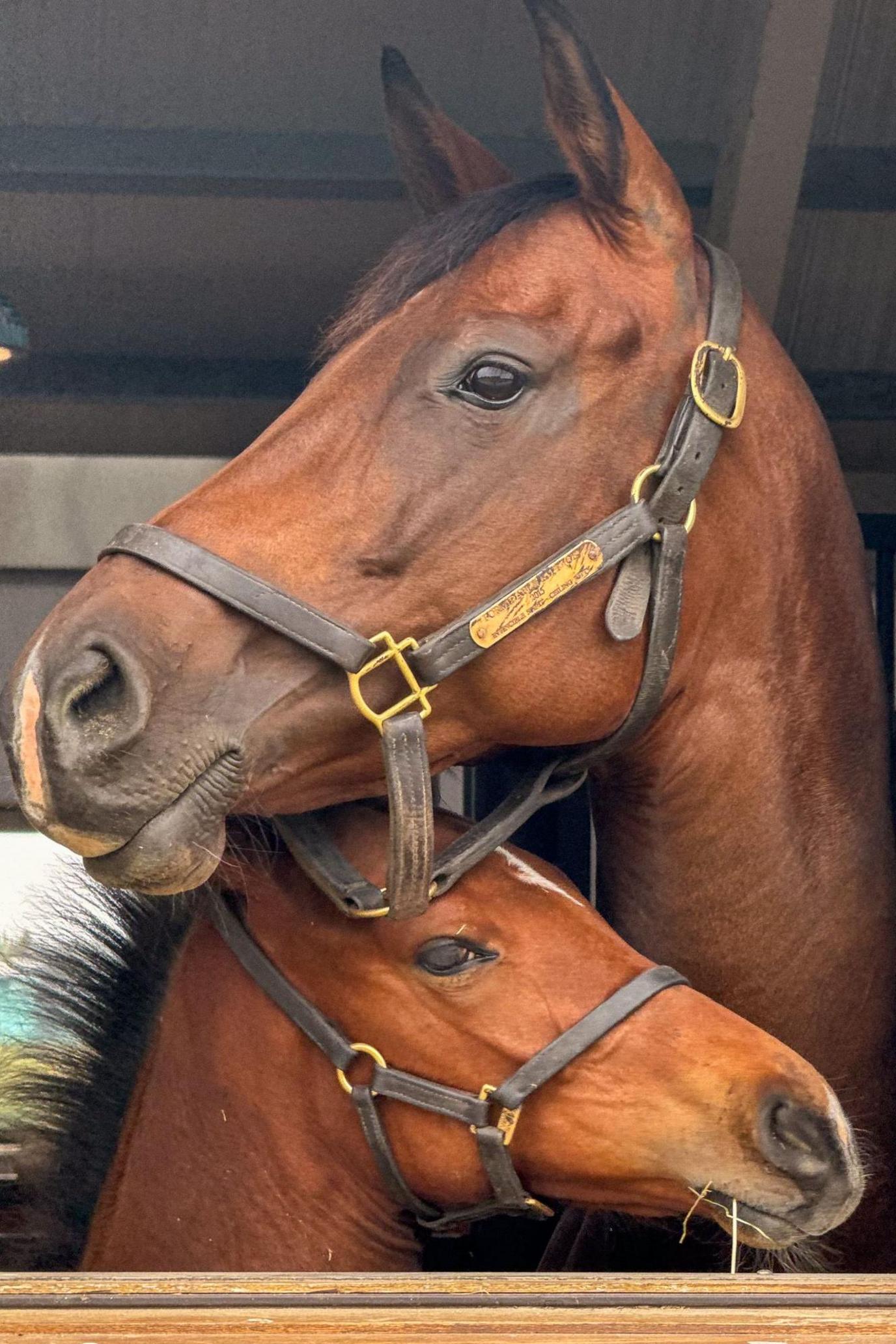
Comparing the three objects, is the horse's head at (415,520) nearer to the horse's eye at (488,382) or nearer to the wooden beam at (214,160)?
the horse's eye at (488,382)

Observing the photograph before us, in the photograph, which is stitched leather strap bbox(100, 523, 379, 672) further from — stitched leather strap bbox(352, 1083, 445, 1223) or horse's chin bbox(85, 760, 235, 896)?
stitched leather strap bbox(352, 1083, 445, 1223)

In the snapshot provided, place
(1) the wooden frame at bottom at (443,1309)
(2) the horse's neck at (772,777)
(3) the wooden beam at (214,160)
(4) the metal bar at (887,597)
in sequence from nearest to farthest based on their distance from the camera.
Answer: (1) the wooden frame at bottom at (443,1309) < (2) the horse's neck at (772,777) < (3) the wooden beam at (214,160) < (4) the metal bar at (887,597)

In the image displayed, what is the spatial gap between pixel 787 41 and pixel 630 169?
102 cm

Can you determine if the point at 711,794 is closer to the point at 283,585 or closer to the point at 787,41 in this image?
the point at 283,585

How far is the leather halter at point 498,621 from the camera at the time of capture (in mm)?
1965

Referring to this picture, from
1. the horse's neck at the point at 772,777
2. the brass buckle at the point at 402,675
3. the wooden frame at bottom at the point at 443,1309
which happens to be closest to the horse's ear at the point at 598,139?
the horse's neck at the point at 772,777

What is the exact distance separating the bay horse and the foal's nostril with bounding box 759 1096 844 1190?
1.41 ft

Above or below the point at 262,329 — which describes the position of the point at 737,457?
above

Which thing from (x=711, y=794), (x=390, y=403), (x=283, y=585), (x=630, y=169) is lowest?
(x=711, y=794)

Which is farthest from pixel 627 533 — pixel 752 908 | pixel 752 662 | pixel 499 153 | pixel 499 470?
pixel 499 153

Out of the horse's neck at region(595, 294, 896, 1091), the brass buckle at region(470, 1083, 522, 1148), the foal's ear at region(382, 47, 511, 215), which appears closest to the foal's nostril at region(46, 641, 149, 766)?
the brass buckle at region(470, 1083, 522, 1148)

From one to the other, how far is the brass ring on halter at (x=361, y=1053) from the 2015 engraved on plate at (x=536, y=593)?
0.67 m

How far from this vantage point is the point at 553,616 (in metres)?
2.12

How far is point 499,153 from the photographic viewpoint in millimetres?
3596
